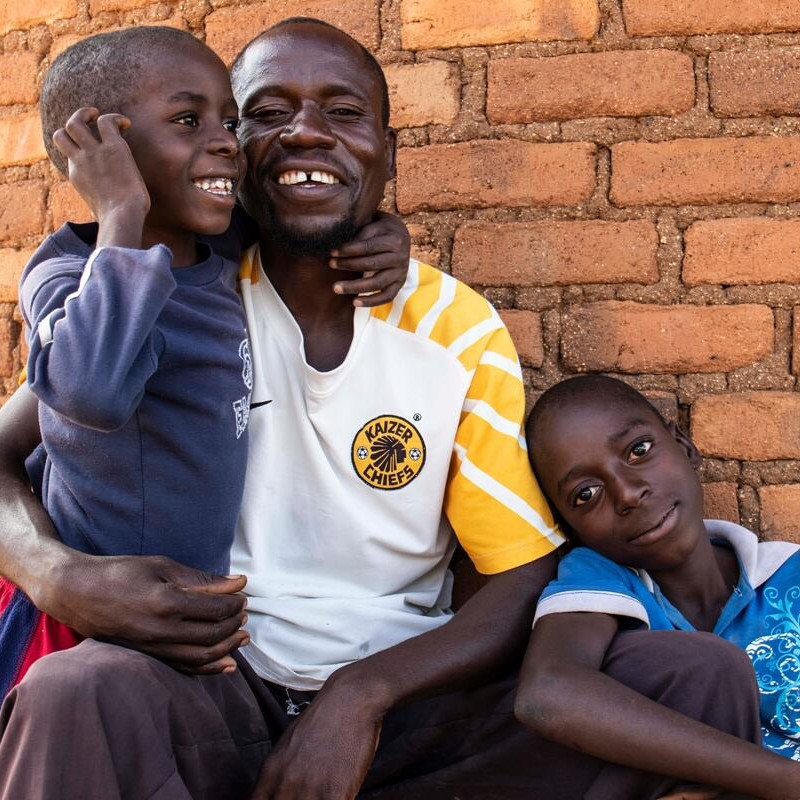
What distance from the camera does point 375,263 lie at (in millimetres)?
2320

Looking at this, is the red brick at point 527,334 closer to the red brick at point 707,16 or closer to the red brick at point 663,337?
the red brick at point 663,337

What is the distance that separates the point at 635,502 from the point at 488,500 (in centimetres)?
29

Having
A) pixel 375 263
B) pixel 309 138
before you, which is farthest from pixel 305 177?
pixel 375 263

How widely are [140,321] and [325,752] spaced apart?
0.77 metres

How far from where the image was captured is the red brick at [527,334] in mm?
2689

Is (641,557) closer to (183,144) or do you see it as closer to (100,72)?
(183,144)

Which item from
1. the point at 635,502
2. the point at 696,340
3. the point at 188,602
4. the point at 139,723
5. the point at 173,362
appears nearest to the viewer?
the point at 139,723

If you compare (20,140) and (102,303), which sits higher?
(20,140)

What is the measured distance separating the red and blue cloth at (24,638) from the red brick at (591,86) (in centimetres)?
151

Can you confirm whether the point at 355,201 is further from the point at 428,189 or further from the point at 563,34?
the point at 563,34

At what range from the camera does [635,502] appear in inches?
88.6

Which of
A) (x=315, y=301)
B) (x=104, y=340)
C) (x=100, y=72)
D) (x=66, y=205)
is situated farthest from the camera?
(x=66, y=205)

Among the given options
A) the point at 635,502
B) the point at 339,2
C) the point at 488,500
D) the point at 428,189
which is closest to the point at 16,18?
the point at 339,2

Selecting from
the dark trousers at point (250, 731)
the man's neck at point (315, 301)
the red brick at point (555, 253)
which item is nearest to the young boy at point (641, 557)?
the dark trousers at point (250, 731)
